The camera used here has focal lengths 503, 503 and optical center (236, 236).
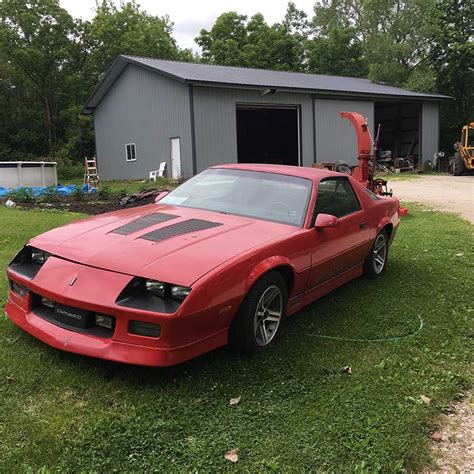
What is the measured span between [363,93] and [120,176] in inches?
519

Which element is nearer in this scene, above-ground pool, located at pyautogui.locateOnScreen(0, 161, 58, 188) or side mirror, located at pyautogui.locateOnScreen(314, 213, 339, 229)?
side mirror, located at pyautogui.locateOnScreen(314, 213, 339, 229)

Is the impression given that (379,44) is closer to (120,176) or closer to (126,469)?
(120,176)

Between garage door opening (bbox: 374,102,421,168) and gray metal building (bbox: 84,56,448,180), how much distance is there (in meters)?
0.12

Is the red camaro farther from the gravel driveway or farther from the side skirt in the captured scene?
the gravel driveway

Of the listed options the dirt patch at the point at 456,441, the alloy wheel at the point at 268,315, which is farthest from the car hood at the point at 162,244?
the dirt patch at the point at 456,441

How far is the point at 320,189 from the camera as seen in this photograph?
4828 millimetres

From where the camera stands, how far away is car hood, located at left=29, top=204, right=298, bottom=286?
330 cm

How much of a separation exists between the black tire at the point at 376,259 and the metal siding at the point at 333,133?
18869 millimetres

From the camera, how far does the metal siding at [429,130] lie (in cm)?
3000

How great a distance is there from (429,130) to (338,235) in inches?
1125

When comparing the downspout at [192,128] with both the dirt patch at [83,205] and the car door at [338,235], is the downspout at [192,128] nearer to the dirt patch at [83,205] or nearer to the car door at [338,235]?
the dirt patch at [83,205]

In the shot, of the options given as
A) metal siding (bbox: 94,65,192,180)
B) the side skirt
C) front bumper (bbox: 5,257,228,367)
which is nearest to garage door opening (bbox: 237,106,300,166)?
metal siding (bbox: 94,65,192,180)

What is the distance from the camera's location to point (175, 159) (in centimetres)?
2156

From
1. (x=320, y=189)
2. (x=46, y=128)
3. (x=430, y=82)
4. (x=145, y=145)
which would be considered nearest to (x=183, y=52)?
(x=46, y=128)
